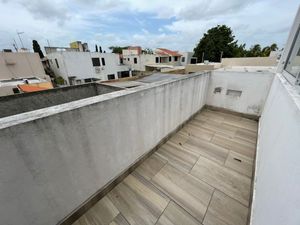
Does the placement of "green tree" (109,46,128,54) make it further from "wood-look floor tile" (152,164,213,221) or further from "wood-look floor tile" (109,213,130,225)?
"wood-look floor tile" (109,213,130,225)

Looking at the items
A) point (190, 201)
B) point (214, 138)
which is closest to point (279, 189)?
point (190, 201)

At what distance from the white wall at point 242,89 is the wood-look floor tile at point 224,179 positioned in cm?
222

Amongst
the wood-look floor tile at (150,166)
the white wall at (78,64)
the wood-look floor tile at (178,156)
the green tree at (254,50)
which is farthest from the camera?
the green tree at (254,50)

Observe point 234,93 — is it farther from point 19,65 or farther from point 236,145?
point 19,65

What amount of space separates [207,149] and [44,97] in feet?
8.99

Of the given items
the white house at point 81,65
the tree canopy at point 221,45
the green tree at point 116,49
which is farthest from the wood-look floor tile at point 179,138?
the green tree at point 116,49

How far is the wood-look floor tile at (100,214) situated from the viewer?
4.18 feet

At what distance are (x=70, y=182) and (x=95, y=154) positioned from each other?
1.00 ft

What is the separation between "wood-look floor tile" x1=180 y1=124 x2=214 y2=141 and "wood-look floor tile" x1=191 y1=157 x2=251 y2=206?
680mm

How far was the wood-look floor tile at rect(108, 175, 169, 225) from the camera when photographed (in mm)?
1311

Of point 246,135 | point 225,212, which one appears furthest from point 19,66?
point 246,135

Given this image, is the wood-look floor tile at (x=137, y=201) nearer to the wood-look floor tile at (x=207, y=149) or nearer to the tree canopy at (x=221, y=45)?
the wood-look floor tile at (x=207, y=149)

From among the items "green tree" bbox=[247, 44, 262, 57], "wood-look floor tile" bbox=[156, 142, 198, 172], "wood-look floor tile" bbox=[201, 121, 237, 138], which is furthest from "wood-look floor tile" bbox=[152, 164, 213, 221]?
"green tree" bbox=[247, 44, 262, 57]

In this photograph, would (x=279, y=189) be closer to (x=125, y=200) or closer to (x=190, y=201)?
(x=190, y=201)
